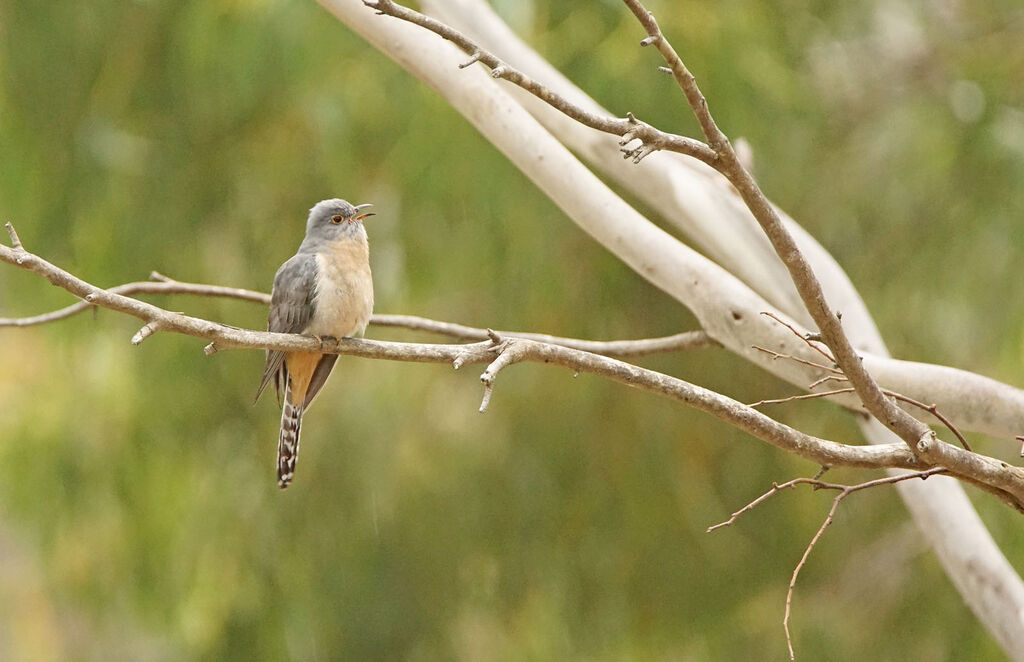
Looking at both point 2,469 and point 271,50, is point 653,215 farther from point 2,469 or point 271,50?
point 2,469

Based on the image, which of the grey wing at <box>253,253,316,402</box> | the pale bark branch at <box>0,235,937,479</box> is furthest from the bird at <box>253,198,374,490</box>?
the pale bark branch at <box>0,235,937,479</box>

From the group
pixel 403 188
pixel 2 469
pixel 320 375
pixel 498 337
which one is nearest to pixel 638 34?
pixel 403 188

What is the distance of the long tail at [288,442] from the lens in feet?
11.5

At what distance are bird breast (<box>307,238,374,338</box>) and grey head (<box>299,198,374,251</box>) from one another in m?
0.17

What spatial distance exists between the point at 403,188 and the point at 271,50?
0.83 metres

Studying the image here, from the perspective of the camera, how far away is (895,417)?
1940 millimetres

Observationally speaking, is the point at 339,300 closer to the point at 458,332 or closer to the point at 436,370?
the point at 458,332

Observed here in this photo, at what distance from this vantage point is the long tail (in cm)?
350

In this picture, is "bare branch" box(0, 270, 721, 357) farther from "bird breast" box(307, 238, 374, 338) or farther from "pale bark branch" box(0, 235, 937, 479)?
"pale bark branch" box(0, 235, 937, 479)

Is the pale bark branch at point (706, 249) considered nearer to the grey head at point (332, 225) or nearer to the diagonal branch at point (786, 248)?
the grey head at point (332, 225)

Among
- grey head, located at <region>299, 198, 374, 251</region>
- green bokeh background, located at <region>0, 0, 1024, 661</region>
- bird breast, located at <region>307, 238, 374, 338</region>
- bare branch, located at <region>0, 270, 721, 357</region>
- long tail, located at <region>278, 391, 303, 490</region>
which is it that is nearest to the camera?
bare branch, located at <region>0, 270, 721, 357</region>

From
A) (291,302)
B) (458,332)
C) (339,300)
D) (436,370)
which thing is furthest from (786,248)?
(436,370)

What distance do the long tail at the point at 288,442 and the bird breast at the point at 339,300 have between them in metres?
0.38

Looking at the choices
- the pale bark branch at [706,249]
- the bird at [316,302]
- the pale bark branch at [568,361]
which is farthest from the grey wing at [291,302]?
the pale bark branch at [568,361]
